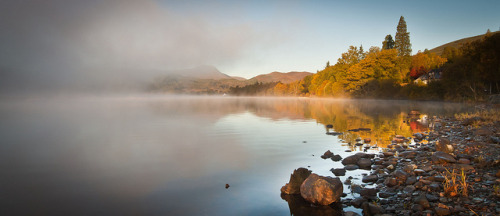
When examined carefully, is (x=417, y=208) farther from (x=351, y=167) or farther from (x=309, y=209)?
(x=351, y=167)

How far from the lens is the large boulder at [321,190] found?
7887mm

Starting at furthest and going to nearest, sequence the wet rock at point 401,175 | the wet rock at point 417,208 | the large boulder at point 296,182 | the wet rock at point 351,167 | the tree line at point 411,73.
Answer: the tree line at point 411,73 → the wet rock at point 351,167 → the large boulder at point 296,182 → the wet rock at point 401,175 → the wet rock at point 417,208

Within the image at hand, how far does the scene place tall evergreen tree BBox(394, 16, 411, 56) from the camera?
11631cm

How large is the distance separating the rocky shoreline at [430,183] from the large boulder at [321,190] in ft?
0.52

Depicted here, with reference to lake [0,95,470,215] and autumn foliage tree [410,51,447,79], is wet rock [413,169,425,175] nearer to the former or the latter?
lake [0,95,470,215]

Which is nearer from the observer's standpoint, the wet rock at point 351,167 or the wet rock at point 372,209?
the wet rock at point 372,209

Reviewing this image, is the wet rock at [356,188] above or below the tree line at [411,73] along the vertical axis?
below

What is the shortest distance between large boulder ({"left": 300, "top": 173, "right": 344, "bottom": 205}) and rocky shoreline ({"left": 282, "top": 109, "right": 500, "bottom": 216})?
16 cm

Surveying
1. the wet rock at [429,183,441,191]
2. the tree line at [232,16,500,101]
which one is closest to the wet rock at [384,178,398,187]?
the wet rock at [429,183,441,191]

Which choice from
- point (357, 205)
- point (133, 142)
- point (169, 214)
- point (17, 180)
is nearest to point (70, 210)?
point (169, 214)

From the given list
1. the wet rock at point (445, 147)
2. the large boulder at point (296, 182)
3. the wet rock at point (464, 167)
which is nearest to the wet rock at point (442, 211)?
the wet rock at point (464, 167)

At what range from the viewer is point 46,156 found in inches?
635

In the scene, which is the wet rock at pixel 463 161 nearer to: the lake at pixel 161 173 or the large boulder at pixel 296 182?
the lake at pixel 161 173

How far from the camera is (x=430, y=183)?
8047 mm
